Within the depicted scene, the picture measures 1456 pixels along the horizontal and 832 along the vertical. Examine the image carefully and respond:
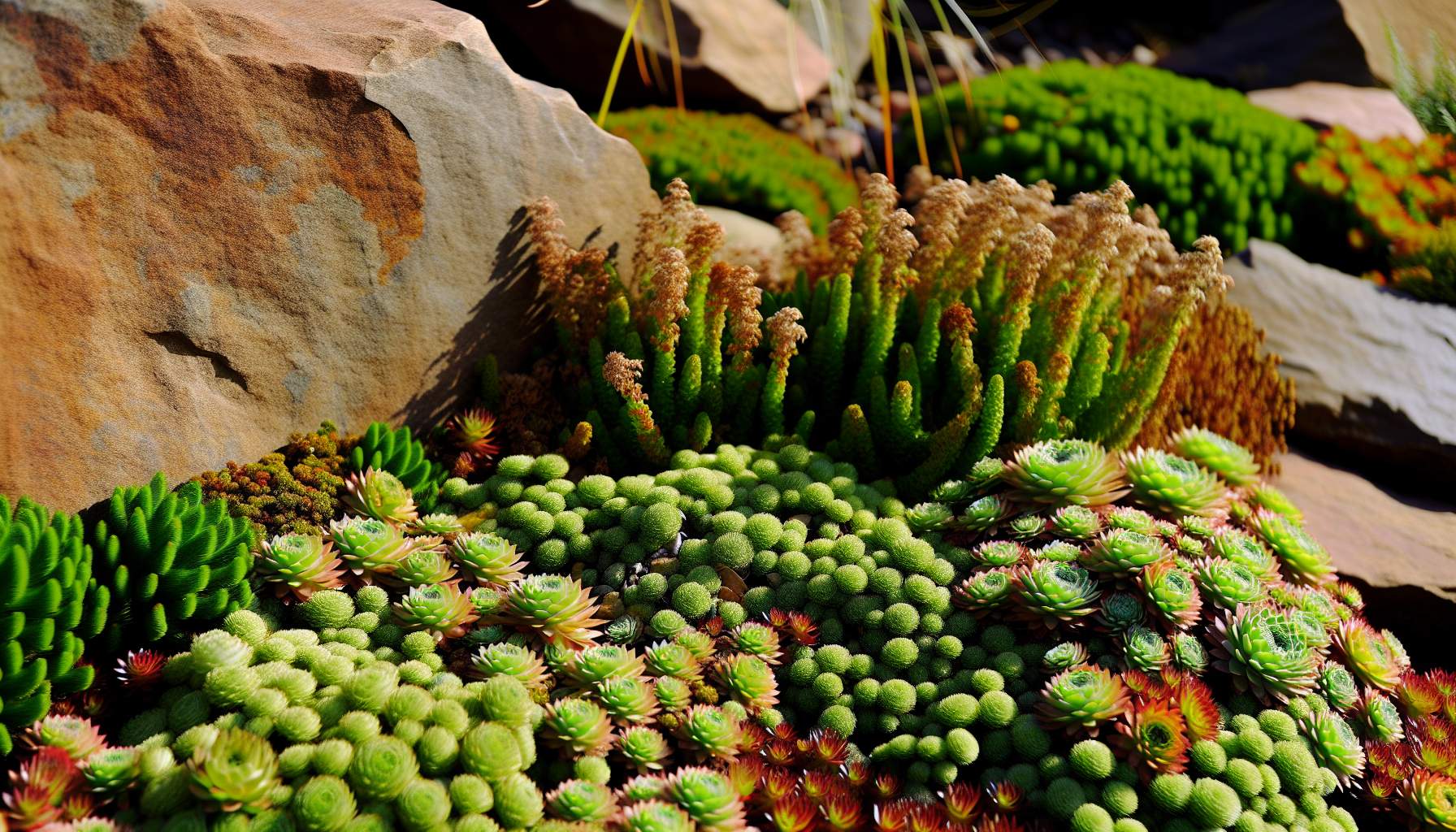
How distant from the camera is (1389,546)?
4641 millimetres

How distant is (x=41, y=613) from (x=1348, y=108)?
1016cm

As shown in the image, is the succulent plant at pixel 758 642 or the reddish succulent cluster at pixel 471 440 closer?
the succulent plant at pixel 758 642

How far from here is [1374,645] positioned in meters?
3.48

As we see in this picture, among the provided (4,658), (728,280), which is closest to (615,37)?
(728,280)

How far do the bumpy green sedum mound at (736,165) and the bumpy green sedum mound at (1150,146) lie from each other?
1032 mm

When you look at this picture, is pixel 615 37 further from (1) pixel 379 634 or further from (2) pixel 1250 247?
(1) pixel 379 634

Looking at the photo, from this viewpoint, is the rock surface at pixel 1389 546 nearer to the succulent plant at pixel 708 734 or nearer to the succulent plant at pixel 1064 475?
the succulent plant at pixel 1064 475

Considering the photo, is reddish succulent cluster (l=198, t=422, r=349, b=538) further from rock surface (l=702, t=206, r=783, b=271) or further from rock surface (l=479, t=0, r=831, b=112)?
rock surface (l=479, t=0, r=831, b=112)

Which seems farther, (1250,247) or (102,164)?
(1250,247)

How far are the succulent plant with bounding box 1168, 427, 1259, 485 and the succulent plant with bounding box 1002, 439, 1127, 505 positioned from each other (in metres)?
0.60

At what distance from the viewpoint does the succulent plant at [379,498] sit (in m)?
3.55

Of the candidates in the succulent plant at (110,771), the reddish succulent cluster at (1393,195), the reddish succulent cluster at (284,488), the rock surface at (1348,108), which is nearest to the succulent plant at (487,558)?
the reddish succulent cluster at (284,488)

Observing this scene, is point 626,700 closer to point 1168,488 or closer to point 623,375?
point 623,375

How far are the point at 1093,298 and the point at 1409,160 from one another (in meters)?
5.19
